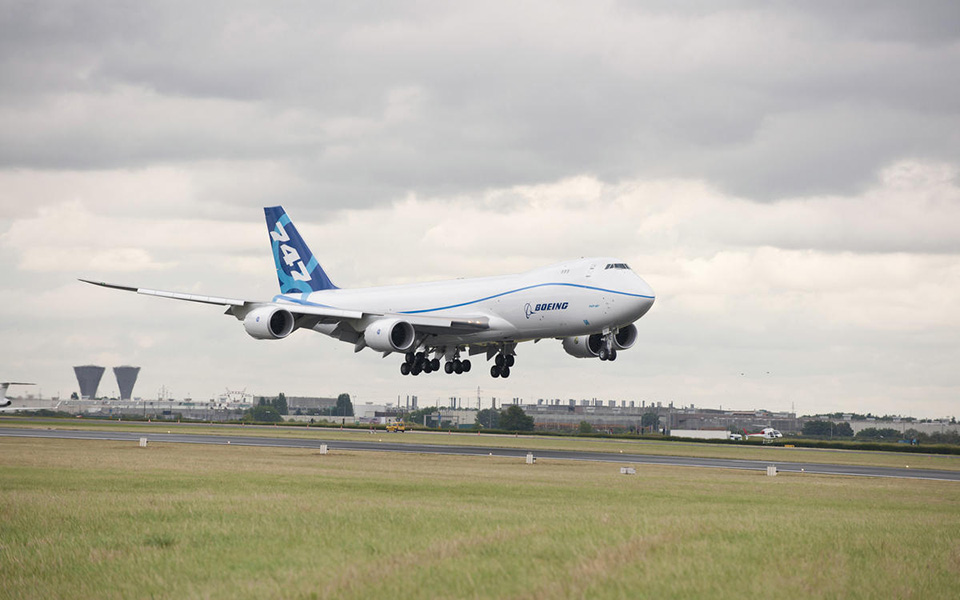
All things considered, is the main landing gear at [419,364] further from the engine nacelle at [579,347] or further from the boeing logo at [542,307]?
the boeing logo at [542,307]

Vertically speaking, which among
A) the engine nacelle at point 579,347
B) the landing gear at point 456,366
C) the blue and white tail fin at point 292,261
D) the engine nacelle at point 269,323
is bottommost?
the landing gear at point 456,366

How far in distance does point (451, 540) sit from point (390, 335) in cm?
4760

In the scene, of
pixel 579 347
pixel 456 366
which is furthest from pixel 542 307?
pixel 456 366

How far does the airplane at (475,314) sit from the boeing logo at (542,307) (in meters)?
0.06

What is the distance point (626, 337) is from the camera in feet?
218

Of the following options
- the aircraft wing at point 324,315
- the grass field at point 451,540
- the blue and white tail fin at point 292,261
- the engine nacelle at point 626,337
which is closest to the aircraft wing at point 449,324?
the aircraft wing at point 324,315

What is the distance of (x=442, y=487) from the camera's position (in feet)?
110

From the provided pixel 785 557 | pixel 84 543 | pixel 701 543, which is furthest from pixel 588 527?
pixel 84 543

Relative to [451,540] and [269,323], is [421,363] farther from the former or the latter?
[451,540]

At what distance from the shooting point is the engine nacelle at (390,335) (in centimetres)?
6706

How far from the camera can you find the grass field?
16.4 m

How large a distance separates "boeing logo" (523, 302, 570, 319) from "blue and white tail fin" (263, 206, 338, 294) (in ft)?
82.8

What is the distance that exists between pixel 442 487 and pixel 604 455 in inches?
1238

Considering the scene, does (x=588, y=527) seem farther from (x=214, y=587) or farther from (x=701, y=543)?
(x=214, y=587)
